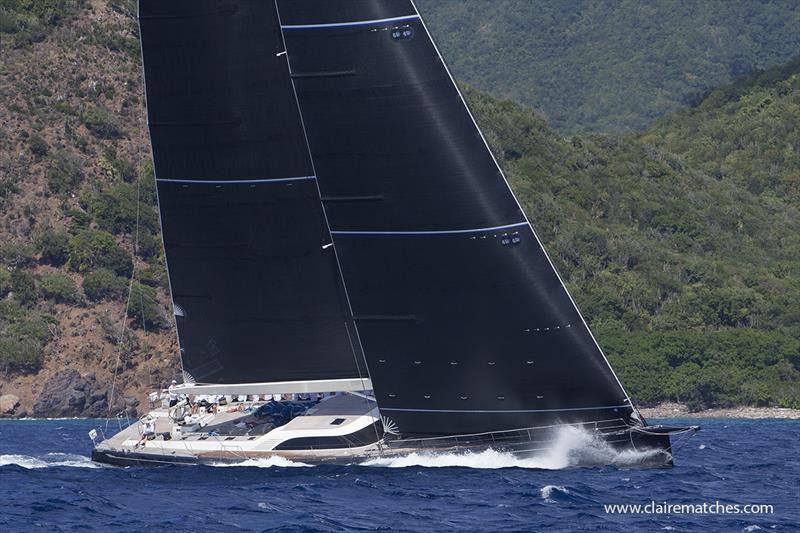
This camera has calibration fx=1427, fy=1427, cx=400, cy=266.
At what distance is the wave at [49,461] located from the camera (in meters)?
39.2

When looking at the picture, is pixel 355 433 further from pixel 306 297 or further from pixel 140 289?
pixel 140 289

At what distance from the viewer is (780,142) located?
12912 centimetres

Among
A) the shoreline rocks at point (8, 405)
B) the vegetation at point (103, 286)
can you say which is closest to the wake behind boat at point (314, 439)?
the shoreline rocks at point (8, 405)

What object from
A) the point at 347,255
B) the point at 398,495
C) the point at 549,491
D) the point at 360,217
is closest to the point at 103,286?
the point at 347,255

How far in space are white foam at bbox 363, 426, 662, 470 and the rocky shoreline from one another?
45962 mm

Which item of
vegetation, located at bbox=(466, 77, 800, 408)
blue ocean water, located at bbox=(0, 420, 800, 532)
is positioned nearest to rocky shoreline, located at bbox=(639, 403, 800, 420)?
vegetation, located at bbox=(466, 77, 800, 408)

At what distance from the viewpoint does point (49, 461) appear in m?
40.6

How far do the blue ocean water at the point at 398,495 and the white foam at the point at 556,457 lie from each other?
44mm

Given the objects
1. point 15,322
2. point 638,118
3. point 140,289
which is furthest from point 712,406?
point 638,118

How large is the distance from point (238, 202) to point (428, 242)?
235 inches

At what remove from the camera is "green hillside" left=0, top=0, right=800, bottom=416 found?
83.9 metres

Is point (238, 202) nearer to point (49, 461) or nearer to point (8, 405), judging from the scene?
point (49, 461)

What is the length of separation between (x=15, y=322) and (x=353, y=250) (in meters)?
55.8

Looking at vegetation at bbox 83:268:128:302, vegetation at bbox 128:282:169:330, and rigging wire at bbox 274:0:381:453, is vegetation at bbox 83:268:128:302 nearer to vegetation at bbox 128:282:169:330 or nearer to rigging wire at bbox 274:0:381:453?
vegetation at bbox 128:282:169:330
